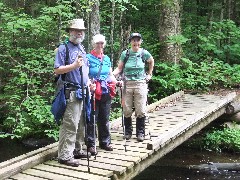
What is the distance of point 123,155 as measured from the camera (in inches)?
252

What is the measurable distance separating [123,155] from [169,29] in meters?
8.80

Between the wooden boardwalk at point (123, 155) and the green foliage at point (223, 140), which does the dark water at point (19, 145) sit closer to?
the wooden boardwalk at point (123, 155)

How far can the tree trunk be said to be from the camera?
14.0 metres

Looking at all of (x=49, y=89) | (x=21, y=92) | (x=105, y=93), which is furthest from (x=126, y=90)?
(x=21, y=92)

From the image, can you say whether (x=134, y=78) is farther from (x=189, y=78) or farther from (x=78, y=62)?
(x=189, y=78)

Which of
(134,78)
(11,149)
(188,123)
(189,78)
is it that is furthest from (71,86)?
(189,78)

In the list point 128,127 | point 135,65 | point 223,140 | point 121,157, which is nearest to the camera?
point 121,157

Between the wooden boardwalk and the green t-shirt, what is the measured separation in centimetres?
131

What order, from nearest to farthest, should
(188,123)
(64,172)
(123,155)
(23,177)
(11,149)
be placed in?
(23,177) < (64,172) < (123,155) < (188,123) < (11,149)

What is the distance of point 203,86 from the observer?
13.6 metres

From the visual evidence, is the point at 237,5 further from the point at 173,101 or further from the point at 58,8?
the point at 58,8

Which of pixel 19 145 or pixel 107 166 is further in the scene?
pixel 19 145

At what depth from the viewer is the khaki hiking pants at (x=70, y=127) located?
5.60 m

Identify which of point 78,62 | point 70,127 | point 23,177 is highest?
point 78,62
